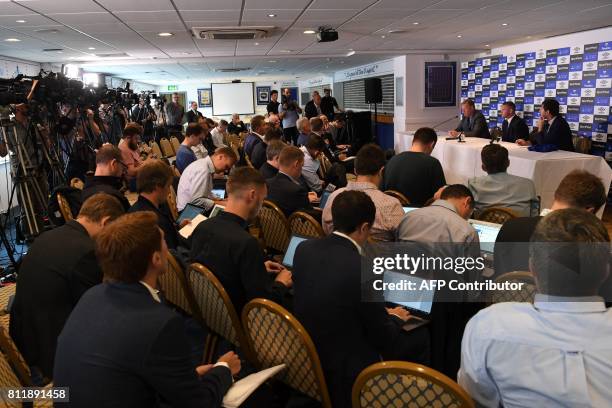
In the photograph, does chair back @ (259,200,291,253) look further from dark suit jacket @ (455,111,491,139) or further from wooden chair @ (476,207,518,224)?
dark suit jacket @ (455,111,491,139)

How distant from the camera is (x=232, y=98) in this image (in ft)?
78.8

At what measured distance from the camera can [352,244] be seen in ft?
6.43

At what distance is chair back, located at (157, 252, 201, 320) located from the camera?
2.60m

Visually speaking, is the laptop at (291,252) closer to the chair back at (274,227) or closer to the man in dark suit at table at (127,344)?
the chair back at (274,227)

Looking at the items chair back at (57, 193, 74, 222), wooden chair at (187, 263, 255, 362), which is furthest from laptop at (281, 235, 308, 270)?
chair back at (57, 193, 74, 222)

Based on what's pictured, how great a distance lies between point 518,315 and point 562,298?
4.5 inches

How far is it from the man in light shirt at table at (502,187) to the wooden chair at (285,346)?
213 cm

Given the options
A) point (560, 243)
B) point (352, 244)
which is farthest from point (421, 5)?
point (560, 243)

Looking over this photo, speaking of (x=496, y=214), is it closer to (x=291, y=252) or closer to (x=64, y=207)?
(x=291, y=252)

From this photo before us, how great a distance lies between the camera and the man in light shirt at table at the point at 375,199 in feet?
9.05

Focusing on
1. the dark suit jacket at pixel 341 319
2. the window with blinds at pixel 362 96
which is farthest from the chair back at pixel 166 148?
the dark suit jacket at pixel 341 319

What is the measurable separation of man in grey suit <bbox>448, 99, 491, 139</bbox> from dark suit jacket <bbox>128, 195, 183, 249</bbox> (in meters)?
6.00

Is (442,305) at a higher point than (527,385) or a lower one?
lower

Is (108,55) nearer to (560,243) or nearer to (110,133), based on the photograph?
(110,133)
